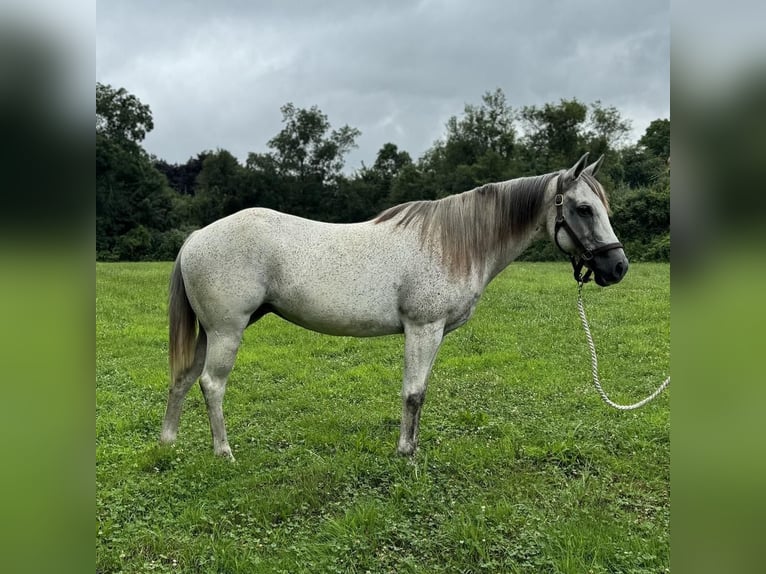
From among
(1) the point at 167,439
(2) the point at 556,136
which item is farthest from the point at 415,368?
(2) the point at 556,136

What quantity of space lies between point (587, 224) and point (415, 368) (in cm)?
167

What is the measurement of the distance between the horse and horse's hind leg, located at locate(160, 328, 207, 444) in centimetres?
2

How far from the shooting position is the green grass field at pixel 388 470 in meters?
2.68

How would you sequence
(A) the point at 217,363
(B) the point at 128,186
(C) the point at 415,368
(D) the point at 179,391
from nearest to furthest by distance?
(A) the point at 217,363 < (C) the point at 415,368 < (D) the point at 179,391 < (B) the point at 128,186

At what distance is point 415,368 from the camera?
379 cm

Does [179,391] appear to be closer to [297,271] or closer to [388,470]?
[297,271]

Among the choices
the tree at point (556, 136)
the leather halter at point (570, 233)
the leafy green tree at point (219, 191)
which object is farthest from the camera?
the leafy green tree at point (219, 191)

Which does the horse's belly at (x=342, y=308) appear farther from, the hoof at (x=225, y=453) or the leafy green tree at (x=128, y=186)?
the leafy green tree at (x=128, y=186)

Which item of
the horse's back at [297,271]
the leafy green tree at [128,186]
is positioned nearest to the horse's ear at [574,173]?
the horse's back at [297,271]
